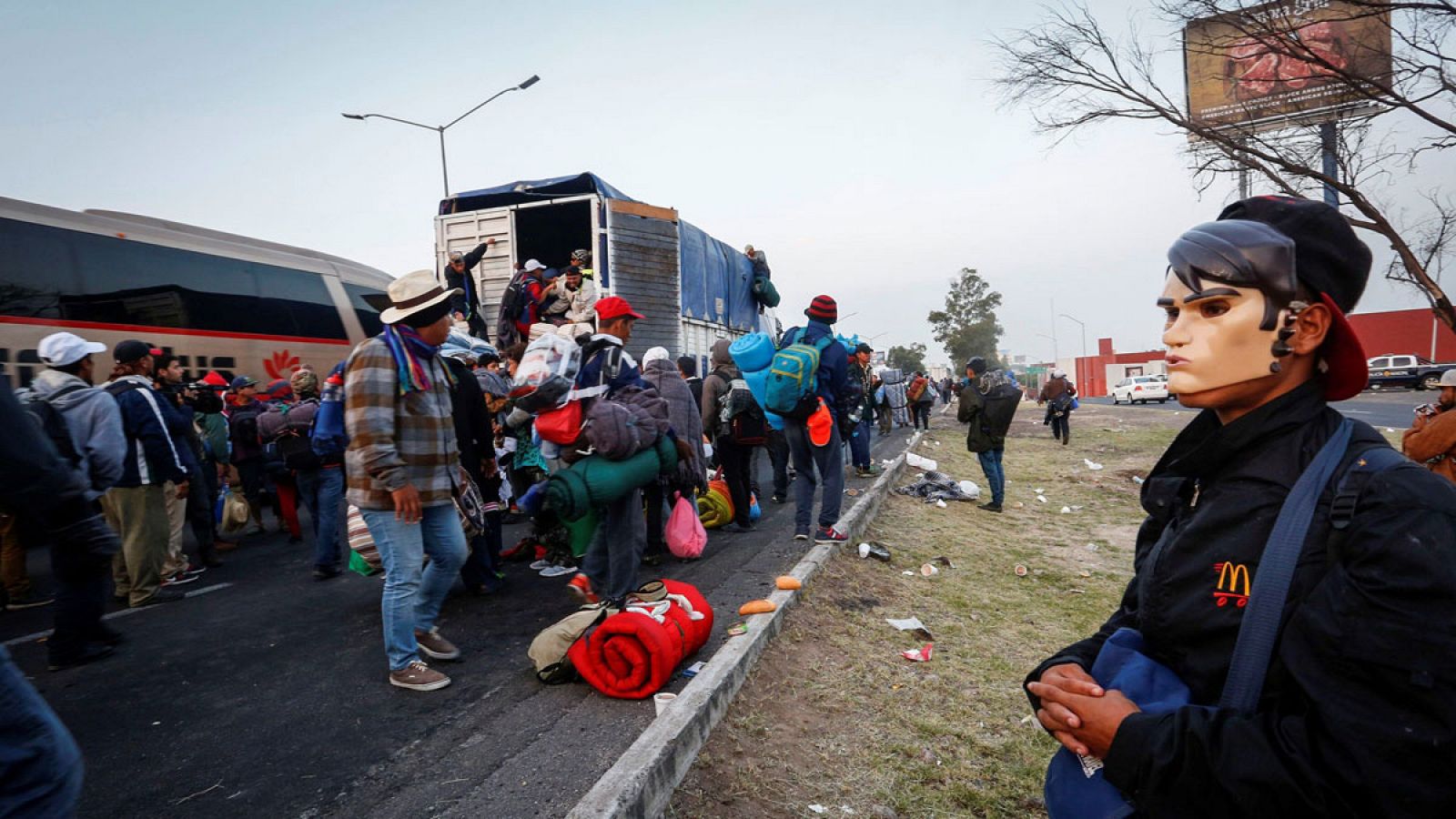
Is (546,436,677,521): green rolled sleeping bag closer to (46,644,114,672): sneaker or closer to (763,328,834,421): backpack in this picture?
(763,328,834,421): backpack

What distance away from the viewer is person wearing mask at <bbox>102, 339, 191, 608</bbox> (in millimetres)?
5449

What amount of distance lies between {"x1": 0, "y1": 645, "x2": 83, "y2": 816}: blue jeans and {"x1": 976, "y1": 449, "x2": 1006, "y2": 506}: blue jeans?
9.64 m

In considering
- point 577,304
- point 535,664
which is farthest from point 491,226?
point 535,664

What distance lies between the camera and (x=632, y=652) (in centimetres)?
347

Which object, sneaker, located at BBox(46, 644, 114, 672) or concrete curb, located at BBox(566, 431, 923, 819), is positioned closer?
concrete curb, located at BBox(566, 431, 923, 819)

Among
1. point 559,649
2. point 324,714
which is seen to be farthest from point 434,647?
point 559,649

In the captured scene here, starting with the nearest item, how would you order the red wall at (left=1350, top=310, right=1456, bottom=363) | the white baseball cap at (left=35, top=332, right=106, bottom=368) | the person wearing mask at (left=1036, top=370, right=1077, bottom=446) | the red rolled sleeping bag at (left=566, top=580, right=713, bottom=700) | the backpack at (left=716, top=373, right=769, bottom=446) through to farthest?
the red rolled sleeping bag at (left=566, top=580, right=713, bottom=700), the white baseball cap at (left=35, top=332, right=106, bottom=368), the backpack at (left=716, top=373, right=769, bottom=446), the person wearing mask at (left=1036, top=370, right=1077, bottom=446), the red wall at (left=1350, top=310, right=1456, bottom=363)

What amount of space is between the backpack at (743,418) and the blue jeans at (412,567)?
372 cm

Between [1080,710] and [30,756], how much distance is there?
2310 millimetres

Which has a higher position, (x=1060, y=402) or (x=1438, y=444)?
(x=1438, y=444)

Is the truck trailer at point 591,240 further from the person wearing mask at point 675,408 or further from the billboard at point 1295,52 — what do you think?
the billboard at point 1295,52

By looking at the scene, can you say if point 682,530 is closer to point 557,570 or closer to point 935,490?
point 557,570

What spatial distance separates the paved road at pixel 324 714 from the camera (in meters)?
2.80

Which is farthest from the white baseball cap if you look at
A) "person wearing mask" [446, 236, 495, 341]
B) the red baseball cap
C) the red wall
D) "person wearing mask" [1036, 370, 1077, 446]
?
the red wall
